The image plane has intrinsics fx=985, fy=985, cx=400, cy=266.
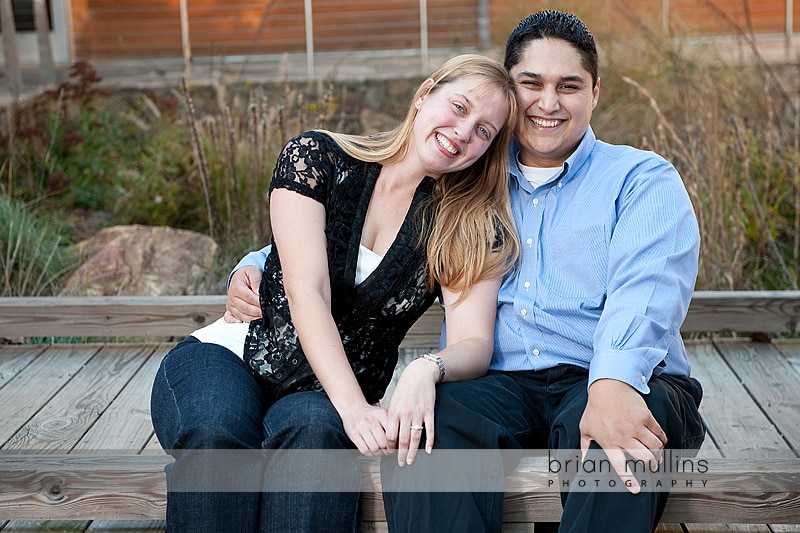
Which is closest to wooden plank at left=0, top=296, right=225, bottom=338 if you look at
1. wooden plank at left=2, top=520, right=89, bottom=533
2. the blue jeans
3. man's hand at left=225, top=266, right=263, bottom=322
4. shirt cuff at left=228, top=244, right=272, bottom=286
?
shirt cuff at left=228, top=244, right=272, bottom=286

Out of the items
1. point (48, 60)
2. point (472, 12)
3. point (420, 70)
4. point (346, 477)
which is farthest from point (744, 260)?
point (472, 12)

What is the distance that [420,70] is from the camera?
9039 millimetres

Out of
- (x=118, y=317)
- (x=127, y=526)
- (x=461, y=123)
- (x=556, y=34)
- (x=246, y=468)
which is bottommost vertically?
(x=127, y=526)

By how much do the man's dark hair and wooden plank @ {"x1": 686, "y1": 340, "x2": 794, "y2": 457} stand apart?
3.81 feet

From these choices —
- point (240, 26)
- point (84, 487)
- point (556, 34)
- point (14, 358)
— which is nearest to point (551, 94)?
point (556, 34)

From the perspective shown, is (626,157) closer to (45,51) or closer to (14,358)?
(14,358)

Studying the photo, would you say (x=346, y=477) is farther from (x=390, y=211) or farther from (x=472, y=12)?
(x=472, y=12)

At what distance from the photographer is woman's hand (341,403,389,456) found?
204 centimetres

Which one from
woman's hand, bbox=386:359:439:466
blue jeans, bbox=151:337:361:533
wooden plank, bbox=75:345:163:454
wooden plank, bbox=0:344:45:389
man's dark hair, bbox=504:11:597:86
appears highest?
man's dark hair, bbox=504:11:597:86

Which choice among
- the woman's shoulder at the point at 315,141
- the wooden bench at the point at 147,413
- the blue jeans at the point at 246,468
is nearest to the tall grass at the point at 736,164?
the wooden bench at the point at 147,413

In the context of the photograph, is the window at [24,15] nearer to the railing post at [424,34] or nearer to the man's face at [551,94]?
the railing post at [424,34]

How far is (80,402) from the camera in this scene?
3.19 m

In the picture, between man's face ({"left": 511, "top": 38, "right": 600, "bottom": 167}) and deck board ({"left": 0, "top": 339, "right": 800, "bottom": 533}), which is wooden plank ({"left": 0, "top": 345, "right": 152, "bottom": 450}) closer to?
deck board ({"left": 0, "top": 339, "right": 800, "bottom": 533})

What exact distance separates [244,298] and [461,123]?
2.35 ft
